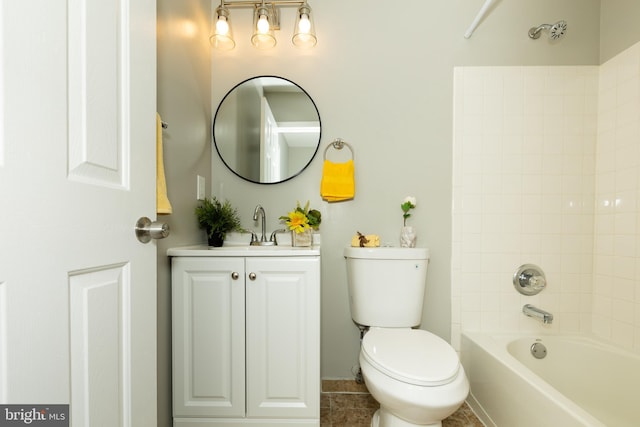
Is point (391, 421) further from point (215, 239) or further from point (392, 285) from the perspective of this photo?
point (215, 239)

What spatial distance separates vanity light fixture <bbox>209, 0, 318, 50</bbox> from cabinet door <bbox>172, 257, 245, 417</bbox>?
3.82 ft

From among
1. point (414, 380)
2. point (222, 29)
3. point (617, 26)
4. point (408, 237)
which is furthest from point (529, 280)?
point (222, 29)

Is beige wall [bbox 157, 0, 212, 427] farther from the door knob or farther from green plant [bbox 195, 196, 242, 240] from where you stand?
the door knob

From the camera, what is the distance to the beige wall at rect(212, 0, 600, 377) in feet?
5.33

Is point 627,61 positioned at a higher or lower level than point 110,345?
higher

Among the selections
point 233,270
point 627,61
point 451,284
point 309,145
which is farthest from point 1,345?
point 627,61

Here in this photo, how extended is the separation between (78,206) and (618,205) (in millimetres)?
2089

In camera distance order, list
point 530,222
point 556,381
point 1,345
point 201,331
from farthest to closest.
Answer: point 530,222, point 556,381, point 201,331, point 1,345

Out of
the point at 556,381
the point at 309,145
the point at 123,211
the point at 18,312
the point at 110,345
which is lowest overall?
the point at 556,381

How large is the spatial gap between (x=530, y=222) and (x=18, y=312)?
194 centimetres

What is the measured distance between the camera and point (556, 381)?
1433mm

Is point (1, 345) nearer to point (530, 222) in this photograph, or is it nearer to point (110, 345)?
point (110, 345)

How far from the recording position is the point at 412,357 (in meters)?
1.10

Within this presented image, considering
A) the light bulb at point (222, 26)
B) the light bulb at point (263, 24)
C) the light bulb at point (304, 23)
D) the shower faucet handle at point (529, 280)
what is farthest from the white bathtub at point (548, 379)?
the light bulb at point (222, 26)
